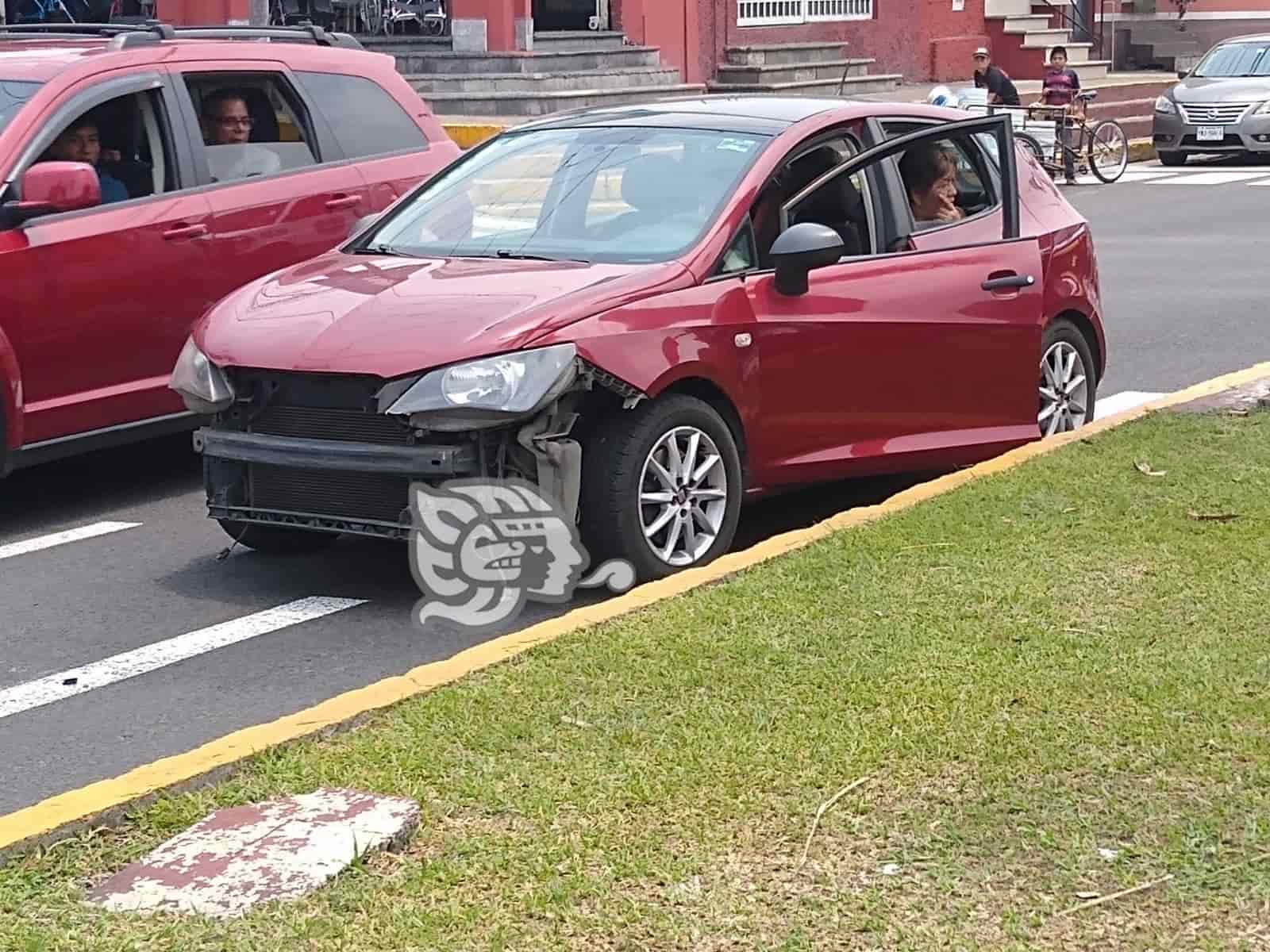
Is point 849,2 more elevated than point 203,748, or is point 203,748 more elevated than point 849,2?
point 849,2

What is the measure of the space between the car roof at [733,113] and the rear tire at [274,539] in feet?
6.41

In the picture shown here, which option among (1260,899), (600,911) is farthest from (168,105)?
(1260,899)

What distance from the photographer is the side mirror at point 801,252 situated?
7250mm

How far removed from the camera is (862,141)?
8.07 m

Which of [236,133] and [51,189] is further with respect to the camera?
[236,133]

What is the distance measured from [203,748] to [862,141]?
4.17 meters

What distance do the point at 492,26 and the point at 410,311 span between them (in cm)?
1905

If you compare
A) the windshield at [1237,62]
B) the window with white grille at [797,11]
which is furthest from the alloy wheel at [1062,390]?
the windshield at [1237,62]

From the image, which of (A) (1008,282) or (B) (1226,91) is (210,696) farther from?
(B) (1226,91)

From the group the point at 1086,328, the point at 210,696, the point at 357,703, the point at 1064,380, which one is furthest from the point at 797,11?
the point at 357,703

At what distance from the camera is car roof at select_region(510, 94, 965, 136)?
7.88 m

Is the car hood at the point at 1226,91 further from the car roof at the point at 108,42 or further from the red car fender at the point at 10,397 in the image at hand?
the red car fender at the point at 10,397

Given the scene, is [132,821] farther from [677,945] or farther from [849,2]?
[849,2]

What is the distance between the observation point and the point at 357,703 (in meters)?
5.30
